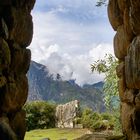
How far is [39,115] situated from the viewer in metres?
81.3

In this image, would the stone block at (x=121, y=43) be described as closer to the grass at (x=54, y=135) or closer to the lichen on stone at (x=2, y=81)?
Result: the lichen on stone at (x=2, y=81)

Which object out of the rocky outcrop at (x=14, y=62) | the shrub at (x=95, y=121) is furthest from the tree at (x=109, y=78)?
the shrub at (x=95, y=121)

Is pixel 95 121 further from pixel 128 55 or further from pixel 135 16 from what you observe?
pixel 135 16

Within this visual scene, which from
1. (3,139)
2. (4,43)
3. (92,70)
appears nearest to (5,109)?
(3,139)

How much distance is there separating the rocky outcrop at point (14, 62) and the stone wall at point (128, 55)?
7.78 m

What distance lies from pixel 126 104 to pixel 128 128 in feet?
5.39

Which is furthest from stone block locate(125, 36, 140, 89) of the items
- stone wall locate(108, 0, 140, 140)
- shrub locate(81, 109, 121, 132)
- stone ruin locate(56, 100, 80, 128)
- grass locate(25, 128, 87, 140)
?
stone ruin locate(56, 100, 80, 128)

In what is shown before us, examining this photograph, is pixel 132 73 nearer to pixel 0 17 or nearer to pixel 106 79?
pixel 0 17

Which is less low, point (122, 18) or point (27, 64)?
point (122, 18)

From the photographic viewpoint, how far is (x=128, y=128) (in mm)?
27000

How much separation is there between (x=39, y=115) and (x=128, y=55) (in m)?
56.8

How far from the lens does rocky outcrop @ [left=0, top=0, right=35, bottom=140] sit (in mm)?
31672

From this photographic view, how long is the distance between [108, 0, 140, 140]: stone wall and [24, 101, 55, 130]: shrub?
2051 inches

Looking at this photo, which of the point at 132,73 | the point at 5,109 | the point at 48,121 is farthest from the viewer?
the point at 48,121
